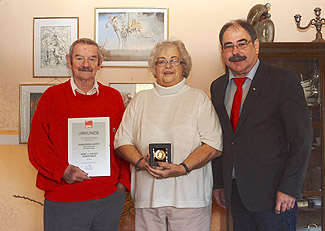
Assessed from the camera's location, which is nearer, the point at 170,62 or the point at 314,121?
the point at 170,62

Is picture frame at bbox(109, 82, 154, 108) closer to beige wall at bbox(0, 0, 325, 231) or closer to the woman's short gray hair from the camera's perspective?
beige wall at bbox(0, 0, 325, 231)

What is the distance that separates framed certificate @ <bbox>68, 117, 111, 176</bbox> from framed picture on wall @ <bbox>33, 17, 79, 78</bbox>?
53.1 inches

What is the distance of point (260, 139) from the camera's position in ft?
6.45

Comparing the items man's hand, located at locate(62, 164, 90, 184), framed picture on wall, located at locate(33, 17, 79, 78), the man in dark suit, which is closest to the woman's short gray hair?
the man in dark suit

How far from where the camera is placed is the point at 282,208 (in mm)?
1896

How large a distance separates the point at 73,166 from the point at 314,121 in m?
1.93

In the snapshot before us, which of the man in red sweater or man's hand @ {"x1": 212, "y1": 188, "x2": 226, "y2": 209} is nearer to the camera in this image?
the man in red sweater

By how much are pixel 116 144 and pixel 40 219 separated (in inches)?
66.3

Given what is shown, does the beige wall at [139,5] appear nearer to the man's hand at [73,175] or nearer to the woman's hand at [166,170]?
the man's hand at [73,175]

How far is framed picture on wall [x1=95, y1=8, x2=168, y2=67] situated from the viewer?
331cm

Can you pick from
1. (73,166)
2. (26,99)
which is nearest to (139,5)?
(26,99)

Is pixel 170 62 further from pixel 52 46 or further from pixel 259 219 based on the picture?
pixel 52 46

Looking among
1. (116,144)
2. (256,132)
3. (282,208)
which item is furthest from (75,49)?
(282,208)

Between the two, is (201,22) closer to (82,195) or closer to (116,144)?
(116,144)
